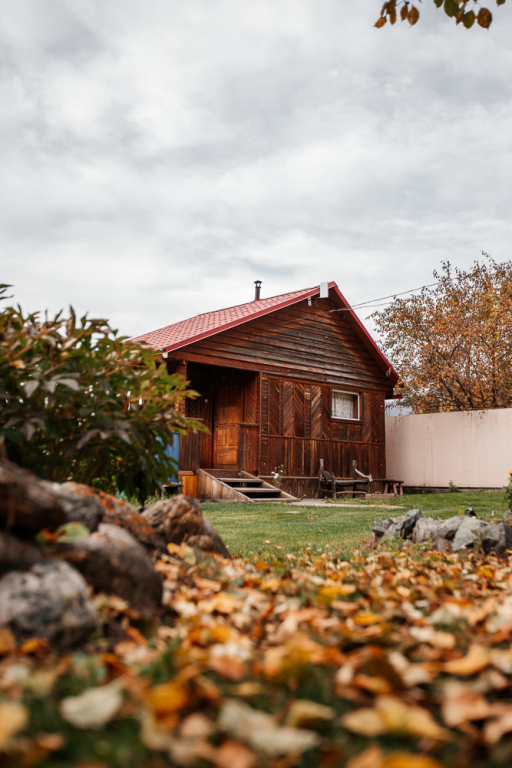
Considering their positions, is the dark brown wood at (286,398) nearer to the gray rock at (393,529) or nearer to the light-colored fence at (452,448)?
the light-colored fence at (452,448)

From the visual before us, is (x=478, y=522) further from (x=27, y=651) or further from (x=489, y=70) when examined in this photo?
(x=489, y=70)

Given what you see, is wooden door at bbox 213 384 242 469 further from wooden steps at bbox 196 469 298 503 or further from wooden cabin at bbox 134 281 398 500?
wooden steps at bbox 196 469 298 503

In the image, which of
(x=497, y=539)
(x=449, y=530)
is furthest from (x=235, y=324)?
(x=497, y=539)

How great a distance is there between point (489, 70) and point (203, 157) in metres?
9.15

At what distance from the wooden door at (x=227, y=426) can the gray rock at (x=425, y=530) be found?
8.83 meters

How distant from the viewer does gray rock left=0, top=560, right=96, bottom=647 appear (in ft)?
5.03

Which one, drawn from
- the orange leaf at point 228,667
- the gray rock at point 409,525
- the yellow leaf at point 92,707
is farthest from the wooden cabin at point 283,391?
the yellow leaf at point 92,707

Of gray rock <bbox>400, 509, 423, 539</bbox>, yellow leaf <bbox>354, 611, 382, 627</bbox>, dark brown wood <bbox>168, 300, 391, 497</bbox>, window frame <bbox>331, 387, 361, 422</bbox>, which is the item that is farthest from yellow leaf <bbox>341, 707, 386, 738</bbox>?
window frame <bbox>331, 387, 361, 422</bbox>

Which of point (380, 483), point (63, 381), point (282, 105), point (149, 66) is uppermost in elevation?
point (282, 105)

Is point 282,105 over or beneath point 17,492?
over

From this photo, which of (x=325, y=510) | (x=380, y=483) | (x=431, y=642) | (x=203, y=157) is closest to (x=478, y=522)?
(x=431, y=642)

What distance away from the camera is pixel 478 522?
4.44 meters

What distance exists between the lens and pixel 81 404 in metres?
2.80

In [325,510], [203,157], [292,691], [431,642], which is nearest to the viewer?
[292,691]
